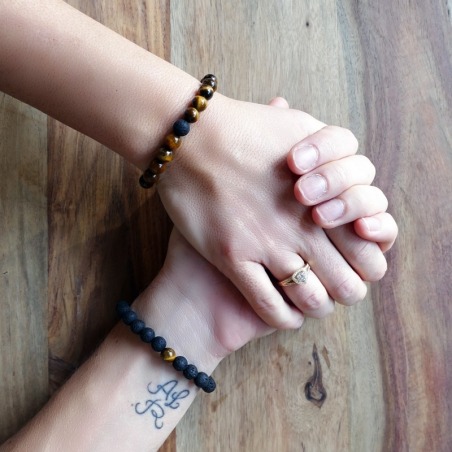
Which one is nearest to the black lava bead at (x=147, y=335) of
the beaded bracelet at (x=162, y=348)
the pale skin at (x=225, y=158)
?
the beaded bracelet at (x=162, y=348)

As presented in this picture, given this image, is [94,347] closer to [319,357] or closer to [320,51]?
[319,357]

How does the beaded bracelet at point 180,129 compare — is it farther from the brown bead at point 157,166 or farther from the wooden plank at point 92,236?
the wooden plank at point 92,236

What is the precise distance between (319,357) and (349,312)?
0.08 m

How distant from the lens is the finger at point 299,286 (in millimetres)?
722

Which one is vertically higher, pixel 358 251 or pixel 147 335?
pixel 358 251

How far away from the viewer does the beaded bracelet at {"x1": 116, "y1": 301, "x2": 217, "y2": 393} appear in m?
0.74

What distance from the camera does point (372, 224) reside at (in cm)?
72

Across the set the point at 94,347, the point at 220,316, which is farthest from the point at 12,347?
the point at 220,316

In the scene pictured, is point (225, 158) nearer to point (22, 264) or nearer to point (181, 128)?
point (181, 128)

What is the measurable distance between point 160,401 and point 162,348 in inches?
3.0

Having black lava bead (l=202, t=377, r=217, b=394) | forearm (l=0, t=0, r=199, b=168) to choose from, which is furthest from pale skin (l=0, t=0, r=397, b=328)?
black lava bead (l=202, t=377, r=217, b=394)

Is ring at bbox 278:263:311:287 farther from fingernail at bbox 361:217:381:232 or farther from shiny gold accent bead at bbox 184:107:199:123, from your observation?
shiny gold accent bead at bbox 184:107:199:123

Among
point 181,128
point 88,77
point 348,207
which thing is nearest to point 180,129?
point 181,128

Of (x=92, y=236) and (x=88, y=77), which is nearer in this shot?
(x=88, y=77)
